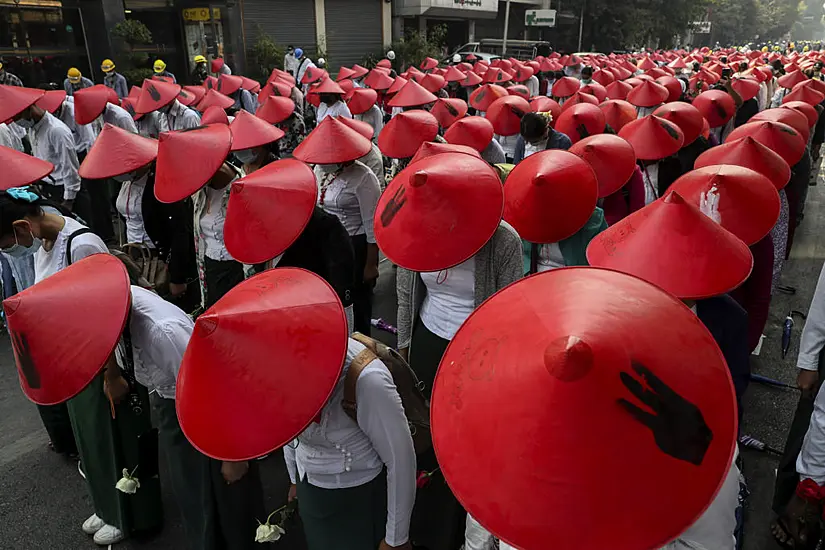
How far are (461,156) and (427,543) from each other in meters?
1.75

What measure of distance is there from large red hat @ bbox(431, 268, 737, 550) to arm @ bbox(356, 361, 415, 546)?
0.74 m

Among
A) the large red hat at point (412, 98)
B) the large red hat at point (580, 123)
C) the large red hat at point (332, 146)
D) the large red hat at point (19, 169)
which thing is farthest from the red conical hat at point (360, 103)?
the large red hat at point (19, 169)

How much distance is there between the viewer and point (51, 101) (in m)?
7.31

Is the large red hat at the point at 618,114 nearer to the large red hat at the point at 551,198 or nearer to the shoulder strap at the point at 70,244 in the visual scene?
the large red hat at the point at 551,198

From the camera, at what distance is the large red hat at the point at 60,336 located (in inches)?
74.3

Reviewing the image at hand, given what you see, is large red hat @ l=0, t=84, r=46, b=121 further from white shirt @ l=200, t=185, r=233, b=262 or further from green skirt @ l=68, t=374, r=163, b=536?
green skirt @ l=68, t=374, r=163, b=536

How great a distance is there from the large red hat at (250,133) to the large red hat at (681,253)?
301 cm

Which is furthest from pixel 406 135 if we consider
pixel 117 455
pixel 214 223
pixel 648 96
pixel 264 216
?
pixel 648 96

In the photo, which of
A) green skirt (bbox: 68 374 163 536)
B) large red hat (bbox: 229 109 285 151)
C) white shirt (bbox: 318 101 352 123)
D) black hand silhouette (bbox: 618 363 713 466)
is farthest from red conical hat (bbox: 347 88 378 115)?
black hand silhouette (bbox: 618 363 713 466)

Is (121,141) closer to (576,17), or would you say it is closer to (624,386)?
(624,386)

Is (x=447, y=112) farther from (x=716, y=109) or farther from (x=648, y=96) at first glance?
(x=716, y=109)

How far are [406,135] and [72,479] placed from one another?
3531mm

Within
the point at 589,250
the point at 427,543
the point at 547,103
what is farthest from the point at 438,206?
the point at 547,103

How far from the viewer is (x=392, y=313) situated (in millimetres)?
5781
